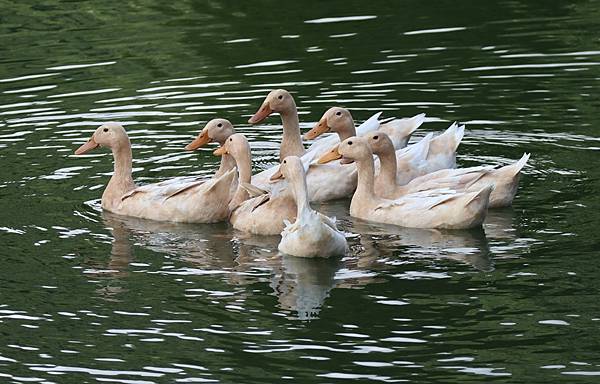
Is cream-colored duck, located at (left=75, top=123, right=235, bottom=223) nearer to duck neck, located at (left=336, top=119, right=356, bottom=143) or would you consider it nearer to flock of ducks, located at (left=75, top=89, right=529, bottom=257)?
flock of ducks, located at (left=75, top=89, right=529, bottom=257)

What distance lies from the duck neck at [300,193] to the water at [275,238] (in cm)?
47

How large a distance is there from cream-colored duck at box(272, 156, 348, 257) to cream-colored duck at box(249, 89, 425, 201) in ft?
4.85

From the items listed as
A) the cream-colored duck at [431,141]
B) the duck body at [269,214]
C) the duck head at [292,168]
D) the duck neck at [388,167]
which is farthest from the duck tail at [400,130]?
the duck head at [292,168]

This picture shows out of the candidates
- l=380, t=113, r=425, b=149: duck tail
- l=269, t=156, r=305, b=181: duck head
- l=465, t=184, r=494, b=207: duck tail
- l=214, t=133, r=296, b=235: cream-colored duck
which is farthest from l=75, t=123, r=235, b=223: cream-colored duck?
l=380, t=113, r=425, b=149: duck tail

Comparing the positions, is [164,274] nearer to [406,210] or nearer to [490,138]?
[406,210]

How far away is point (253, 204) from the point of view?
14.5 m

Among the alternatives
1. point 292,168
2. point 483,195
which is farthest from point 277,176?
point 483,195

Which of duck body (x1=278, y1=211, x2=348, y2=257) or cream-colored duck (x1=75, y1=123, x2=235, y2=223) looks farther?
cream-colored duck (x1=75, y1=123, x2=235, y2=223)

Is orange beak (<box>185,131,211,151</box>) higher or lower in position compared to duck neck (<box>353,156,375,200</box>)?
higher

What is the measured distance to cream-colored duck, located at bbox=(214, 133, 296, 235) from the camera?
14211 mm

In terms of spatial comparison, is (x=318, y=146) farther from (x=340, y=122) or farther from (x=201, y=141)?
(x=201, y=141)

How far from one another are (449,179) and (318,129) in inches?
92.1

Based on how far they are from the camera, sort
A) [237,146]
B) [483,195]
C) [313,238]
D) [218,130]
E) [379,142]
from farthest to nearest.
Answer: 1. [218,130]
2. [237,146]
3. [379,142]
4. [483,195]
5. [313,238]

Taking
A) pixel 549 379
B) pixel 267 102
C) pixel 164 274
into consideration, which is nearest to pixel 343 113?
pixel 267 102
